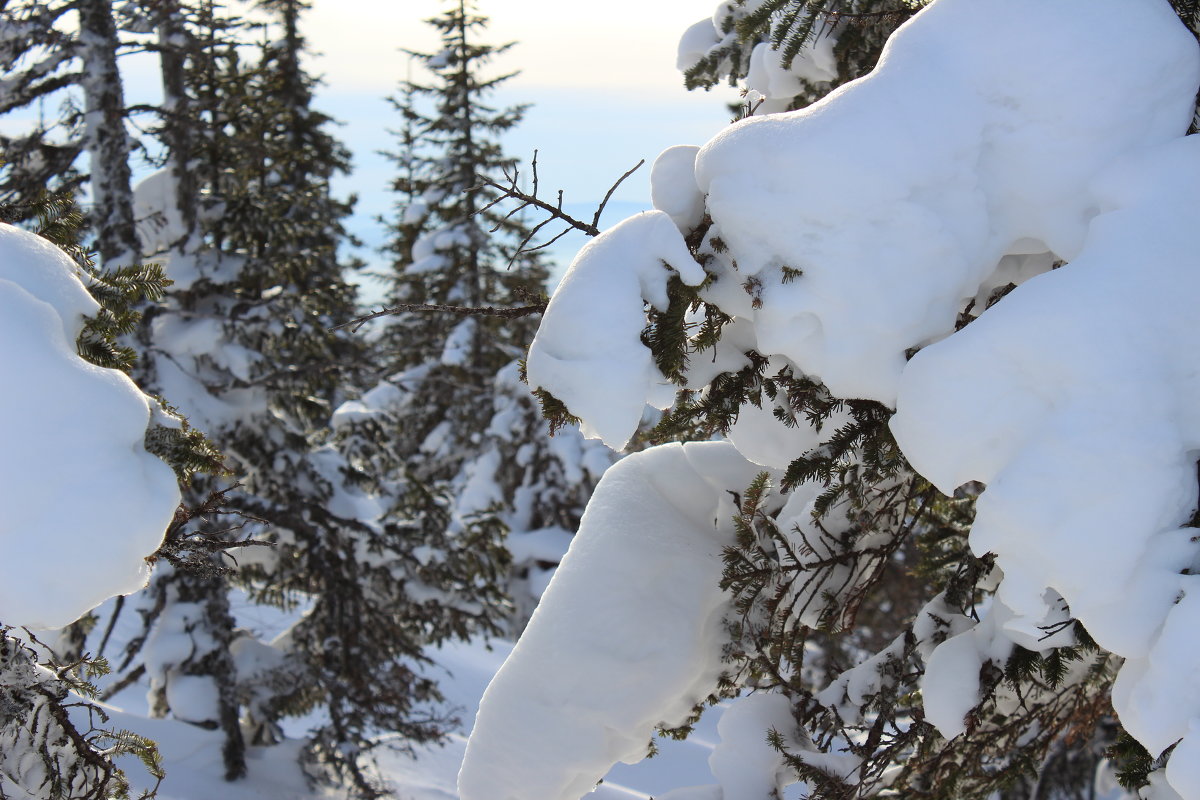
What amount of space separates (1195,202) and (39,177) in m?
8.82

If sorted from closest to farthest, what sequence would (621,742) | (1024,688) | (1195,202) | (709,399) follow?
(1195,202)
(709,399)
(621,742)
(1024,688)

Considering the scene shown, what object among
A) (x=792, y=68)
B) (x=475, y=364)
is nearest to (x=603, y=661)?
(x=792, y=68)

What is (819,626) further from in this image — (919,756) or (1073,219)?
(1073,219)

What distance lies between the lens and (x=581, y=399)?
10.2ft

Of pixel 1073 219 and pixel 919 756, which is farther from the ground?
pixel 1073 219

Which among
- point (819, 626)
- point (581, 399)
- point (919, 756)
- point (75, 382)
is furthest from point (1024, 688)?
point (75, 382)

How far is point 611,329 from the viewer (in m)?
3.14

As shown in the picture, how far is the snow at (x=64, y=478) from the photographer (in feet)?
9.80

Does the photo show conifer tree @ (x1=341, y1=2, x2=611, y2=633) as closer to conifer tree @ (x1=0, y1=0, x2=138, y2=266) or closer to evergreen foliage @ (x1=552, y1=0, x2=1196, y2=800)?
conifer tree @ (x1=0, y1=0, x2=138, y2=266)

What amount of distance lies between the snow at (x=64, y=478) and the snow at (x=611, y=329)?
1428 mm

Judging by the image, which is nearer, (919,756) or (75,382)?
(75,382)

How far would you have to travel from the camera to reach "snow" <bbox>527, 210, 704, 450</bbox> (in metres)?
3.11

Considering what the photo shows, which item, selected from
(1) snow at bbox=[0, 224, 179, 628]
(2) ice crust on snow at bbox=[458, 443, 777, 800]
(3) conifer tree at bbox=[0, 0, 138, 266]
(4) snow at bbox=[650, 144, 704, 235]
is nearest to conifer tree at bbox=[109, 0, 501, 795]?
(3) conifer tree at bbox=[0, 0, 138, 266]

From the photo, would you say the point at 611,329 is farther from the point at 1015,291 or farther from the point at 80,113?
the point at 80,113
